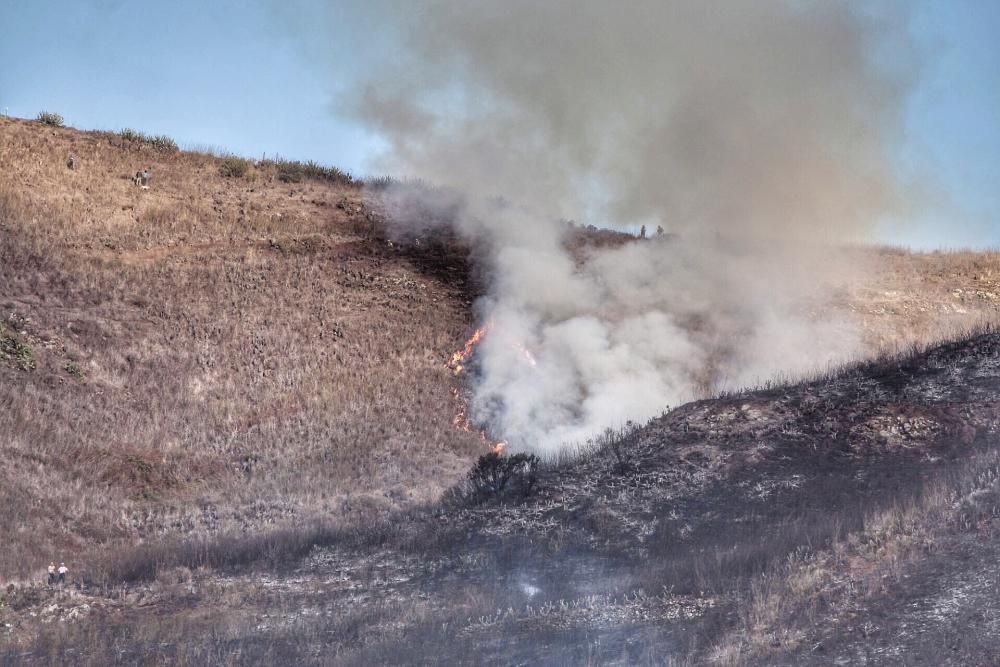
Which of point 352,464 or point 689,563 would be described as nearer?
point 689,563

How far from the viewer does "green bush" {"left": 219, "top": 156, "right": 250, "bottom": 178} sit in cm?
3553

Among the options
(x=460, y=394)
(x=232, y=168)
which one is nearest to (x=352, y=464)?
(x=460, y=394)

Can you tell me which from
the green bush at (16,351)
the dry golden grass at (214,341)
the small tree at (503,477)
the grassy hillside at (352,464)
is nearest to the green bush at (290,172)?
the dry golden grass at (214,341)

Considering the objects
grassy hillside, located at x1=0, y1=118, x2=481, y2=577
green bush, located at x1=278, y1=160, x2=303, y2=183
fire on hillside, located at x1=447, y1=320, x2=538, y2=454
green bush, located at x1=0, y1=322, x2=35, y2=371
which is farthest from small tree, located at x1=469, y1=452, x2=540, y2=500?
green bush, located at x1=278, y1=160, x2=303, y2=183

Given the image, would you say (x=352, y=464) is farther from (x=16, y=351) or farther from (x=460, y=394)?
(x=16, y=351)

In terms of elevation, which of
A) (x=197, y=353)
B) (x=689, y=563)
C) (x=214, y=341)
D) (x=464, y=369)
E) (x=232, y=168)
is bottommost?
(x=689, y=563)

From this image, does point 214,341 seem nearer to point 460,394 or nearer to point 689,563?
point 460,394

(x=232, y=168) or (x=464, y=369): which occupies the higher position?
(x=232, y=168)

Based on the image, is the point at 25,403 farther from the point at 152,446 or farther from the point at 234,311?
the point at 234,311

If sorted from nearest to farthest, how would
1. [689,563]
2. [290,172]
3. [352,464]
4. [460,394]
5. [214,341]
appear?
[689,563] → [352,464] → [460,394] → [214,341] → [290,172]

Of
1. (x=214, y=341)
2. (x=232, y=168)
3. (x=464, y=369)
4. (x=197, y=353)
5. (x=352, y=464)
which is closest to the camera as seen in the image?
(x=352, y=464)

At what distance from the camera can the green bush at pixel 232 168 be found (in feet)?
117

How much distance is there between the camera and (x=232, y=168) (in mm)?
35781

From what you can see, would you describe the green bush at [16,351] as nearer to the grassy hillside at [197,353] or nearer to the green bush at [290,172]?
the grassy hillside at [197,353]
